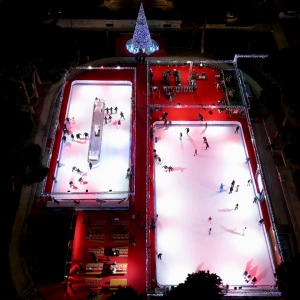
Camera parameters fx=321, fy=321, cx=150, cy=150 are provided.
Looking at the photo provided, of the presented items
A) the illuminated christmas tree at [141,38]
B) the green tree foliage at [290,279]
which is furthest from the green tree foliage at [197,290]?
the illuminated christmas tree at [141,38]

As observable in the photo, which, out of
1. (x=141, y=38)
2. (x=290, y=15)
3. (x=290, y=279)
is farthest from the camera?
(x=290, y=15)

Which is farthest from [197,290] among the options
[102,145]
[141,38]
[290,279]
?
[141,38]

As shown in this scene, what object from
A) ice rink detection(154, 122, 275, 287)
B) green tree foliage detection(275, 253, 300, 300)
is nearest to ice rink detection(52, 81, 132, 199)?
ice rink detection(154, 122, 275, 287)

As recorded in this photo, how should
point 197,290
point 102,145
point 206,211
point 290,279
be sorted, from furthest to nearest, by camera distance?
point 102,145, point 206,211, point 290,279, point 197,290

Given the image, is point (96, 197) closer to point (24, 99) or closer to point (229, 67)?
point (24, 99)

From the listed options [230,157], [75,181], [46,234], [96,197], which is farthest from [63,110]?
[230,157]

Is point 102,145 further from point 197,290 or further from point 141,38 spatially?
point 197,290

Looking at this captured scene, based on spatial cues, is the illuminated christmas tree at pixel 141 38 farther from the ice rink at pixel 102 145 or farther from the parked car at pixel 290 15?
the parked car at pixel 290 15
